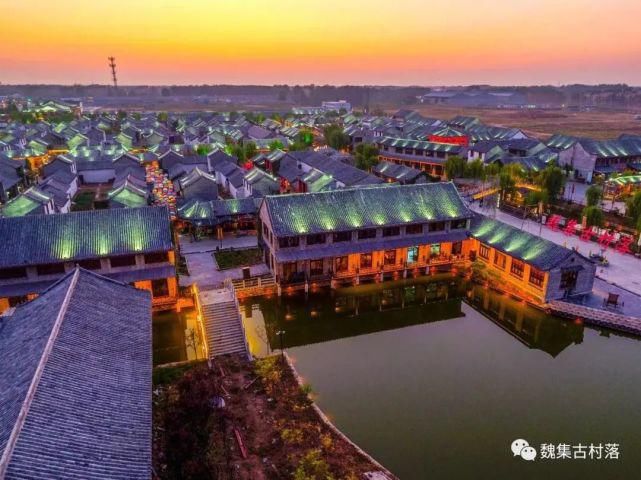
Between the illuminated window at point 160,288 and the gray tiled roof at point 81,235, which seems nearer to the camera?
the gray tiled roof at point 81,235

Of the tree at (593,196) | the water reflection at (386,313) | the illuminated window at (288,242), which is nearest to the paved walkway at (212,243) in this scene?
the illuminated window at (288,242)

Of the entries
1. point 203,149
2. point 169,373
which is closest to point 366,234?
point 169,373

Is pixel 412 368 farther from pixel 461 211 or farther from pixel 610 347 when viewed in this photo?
pixel 461 211

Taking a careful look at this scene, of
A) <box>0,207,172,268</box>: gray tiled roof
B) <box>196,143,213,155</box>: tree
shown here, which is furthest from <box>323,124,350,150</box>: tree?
<box>0,207,172,268</box>: gray tiled roof

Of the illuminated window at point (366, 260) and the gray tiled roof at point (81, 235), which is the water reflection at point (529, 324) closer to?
the illuminated window at point (366, 260)

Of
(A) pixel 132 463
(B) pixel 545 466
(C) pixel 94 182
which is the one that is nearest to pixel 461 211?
(B) pixel 545 466
